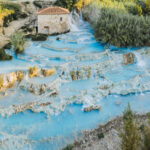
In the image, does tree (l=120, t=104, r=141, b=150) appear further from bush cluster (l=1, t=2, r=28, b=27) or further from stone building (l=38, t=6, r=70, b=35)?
bush cluster (l=1, t=2, r=28, b=27)

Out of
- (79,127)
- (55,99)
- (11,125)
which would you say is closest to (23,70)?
(55,99)

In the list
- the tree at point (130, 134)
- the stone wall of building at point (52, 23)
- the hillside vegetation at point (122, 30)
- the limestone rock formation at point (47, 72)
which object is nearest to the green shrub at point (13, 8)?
the stone wall of building at point (52, 23)

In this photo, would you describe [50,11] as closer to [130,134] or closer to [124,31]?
[124,31]

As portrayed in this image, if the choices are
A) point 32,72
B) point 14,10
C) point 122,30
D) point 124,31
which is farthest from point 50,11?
Answer: point 32,72

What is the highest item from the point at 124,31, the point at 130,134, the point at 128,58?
the point at 124,31

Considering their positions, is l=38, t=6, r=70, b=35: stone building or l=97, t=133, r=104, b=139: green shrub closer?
l=97, t=133, r=104, b=139: green shrub

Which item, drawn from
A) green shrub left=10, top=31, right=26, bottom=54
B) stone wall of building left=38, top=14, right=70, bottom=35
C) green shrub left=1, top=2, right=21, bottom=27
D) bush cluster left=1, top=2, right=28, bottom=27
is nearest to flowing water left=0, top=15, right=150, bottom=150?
green shrub left=10, top=31, right=26, bottom=54
